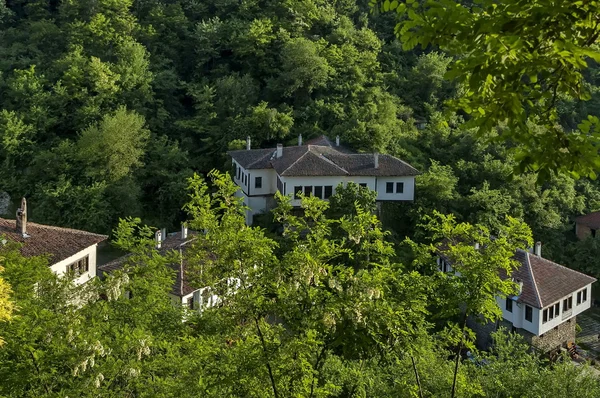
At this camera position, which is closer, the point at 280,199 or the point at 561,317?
the point at 280,199

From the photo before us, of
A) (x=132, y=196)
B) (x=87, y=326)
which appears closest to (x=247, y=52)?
(x=132, y=196)

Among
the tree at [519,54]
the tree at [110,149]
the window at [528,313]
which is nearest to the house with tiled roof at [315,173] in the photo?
the tree at [110,149]

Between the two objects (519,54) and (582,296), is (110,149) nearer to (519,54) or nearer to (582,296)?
(582,296)

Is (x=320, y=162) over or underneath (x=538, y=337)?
over

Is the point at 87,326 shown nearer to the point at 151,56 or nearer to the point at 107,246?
the point at 107,246

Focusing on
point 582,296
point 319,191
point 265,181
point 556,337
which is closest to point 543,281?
point 556,337
